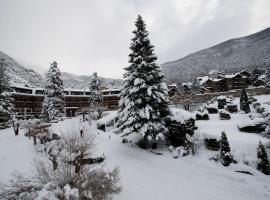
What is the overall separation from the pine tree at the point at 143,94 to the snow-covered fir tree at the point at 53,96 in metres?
25.0

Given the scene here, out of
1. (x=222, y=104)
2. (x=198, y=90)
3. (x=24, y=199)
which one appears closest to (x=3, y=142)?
(x=24, y=199)

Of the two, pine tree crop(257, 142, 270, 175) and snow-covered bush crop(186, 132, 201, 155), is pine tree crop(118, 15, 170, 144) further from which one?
pine tree crop(257, 142, 270, 175)

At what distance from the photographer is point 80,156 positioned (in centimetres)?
1281

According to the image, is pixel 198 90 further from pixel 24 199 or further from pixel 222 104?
pixel 24 199

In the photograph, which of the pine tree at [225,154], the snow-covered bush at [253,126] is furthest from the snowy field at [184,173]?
the snow-covered bush at [253,126]

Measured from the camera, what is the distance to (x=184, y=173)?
15.7m

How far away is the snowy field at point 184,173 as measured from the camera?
1258 cm

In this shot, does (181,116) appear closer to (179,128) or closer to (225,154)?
(179,128)

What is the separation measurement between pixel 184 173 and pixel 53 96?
35673 mm

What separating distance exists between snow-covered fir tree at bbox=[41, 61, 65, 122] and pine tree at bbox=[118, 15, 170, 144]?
25008 mm

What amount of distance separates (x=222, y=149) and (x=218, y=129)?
6676 mm

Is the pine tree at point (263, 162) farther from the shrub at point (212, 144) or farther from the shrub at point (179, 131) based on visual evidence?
the shrub at point (179, 131)

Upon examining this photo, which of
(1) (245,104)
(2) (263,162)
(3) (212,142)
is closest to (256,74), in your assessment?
(1) (245,104)

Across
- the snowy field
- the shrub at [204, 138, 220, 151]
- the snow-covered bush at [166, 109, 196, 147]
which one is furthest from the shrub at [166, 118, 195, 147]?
the shrub at [204, 138, 220, 151]
